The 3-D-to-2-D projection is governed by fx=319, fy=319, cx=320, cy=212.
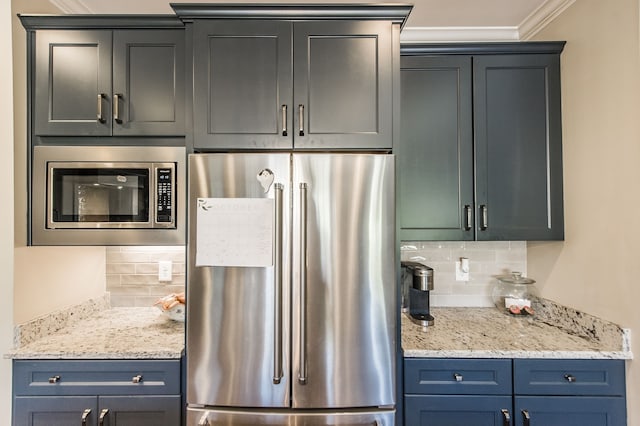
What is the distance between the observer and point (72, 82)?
1.59 m

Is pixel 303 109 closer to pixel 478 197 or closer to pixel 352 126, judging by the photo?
pixel 352 126

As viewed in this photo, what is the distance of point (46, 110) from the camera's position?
62.1 inches

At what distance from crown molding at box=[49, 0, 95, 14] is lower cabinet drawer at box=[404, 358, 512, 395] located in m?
2.61

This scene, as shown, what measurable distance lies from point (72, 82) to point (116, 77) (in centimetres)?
22

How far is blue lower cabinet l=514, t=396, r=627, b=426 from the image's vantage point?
1.44 meters

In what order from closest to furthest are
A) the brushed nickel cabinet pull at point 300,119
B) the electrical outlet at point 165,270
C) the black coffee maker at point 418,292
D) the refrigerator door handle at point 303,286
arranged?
1. the refrigerator door handle at point 303,286
2. the brushed nickel cabinet pull at point 300,119
3. the black coffee maker at point 418,292
4. the electrical outlet at point 165,270

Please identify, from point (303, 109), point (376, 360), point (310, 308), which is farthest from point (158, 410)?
point (303, 109)

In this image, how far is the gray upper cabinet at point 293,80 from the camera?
4.86 feet

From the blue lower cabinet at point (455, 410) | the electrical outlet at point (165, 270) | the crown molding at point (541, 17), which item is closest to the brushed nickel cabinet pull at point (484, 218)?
the blue lower cabinet at point (455, 410)

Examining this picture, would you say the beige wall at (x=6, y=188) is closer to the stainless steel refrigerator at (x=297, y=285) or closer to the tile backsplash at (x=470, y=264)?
the stainless steel refrigerator at (x=297, y=285)

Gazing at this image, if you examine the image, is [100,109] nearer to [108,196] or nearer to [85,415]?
[108,196]

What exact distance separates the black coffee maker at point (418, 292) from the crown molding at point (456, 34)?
1465 mm

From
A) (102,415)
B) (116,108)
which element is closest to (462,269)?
(102,415)

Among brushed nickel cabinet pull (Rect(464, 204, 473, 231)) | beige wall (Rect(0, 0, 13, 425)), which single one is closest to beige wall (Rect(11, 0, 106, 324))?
beige wall (Rect(0, 0, 13, 425))
